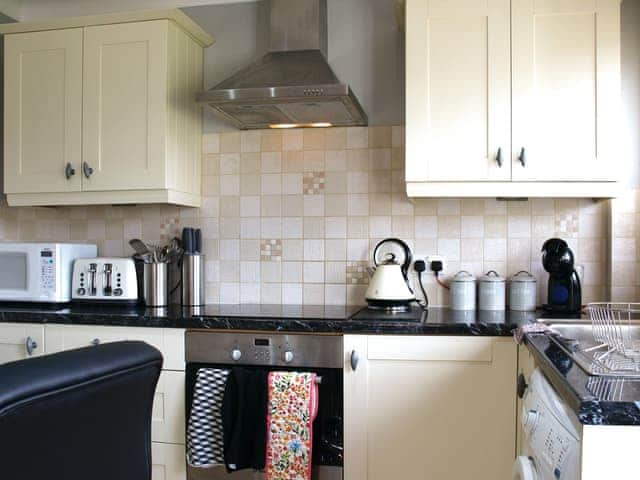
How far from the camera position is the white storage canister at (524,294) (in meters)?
2.64

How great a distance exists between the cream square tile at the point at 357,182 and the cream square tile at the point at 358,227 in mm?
131

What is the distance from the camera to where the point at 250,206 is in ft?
10.00

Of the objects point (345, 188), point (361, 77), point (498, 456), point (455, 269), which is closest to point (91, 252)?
point (345, 188)

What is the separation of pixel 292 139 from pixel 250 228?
1.56 ft

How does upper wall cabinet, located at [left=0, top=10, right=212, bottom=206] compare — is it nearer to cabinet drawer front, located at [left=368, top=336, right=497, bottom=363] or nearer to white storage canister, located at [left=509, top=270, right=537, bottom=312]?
cabinet drawer front, located at [left=368, top=336, right=497, bottom=363]

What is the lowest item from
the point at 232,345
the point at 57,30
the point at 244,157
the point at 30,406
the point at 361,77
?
the point at 232,345

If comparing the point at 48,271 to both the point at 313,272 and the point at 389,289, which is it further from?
the point at 389,289

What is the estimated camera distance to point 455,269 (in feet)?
9.32

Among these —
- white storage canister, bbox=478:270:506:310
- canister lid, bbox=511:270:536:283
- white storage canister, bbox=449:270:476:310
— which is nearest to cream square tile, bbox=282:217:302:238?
white storage canister, bbox=449:270:476:310

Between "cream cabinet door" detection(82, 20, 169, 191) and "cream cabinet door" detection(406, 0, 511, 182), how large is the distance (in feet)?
3.58

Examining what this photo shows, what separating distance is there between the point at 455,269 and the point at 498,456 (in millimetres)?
871

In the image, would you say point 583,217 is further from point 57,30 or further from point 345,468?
point 57,30

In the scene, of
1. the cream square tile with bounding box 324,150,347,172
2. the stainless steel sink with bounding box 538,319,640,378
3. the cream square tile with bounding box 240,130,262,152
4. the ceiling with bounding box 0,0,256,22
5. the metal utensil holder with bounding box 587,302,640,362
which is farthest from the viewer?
the ceiling with bounding box 0,0,256,22

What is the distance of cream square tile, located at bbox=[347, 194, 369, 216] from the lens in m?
2.92
